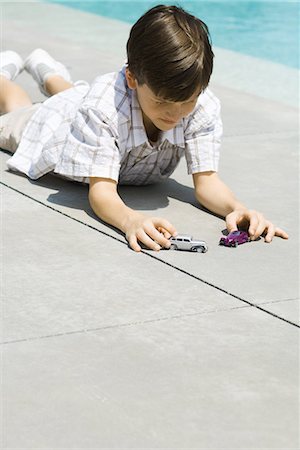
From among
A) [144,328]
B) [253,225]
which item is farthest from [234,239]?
[144,328]

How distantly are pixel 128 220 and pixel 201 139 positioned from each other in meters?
0.59

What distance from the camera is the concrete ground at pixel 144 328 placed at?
7.27ft

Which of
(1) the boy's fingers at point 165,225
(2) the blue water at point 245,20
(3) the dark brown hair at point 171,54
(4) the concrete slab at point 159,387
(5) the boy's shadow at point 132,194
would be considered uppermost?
(3) the dark brown hair at point 171,54

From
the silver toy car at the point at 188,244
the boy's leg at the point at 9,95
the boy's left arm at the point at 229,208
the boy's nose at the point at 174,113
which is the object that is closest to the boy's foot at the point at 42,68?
the boy's leg at the point at 9,95

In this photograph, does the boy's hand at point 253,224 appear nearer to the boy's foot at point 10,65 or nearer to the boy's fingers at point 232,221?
the boy's fingers at point 232,221

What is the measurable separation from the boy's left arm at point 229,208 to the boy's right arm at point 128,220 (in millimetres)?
301

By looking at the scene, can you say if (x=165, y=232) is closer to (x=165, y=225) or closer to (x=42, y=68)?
(x=165, y=225)

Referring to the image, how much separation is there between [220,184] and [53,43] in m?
4.47

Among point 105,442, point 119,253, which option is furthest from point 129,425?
point 119,253

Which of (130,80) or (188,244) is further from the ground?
(130,80)

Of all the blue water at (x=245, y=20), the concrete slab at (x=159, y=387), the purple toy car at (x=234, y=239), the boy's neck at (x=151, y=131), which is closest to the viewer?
the concrete slab at (x=159, y=387)

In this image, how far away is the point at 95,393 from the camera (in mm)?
2336

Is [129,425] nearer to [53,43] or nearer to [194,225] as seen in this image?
[194,225]

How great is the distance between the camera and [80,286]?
2.98m
